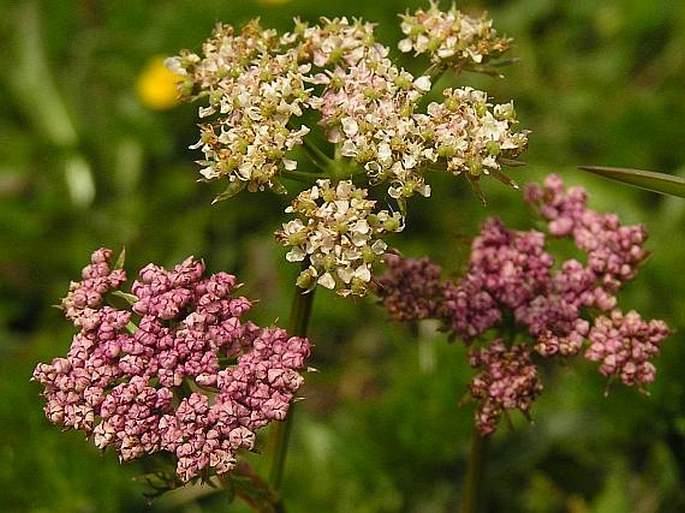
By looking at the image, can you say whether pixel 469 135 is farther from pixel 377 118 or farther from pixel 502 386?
pixel 502 386

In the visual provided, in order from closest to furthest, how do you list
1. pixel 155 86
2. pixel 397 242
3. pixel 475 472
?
pixel 475 472 → pixel 397 242 → pixel 155 86

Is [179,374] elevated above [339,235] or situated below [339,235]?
below

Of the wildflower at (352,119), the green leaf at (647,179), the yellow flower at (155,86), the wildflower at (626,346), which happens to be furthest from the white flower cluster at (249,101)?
the yellow flower at (155,86)

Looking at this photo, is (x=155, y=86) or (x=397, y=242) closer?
(x=397, y=242)

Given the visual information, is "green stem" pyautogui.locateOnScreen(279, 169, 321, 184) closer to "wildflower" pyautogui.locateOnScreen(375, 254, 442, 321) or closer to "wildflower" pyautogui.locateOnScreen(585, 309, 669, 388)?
"wildflower" pyautogui.locateOnScreen(375, 254, 442, 321)

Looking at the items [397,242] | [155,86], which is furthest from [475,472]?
[155,86]

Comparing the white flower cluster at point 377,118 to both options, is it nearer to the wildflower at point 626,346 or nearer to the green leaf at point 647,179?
the green leaf at point 647,179

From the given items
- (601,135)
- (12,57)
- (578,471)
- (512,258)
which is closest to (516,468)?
(578,471)
